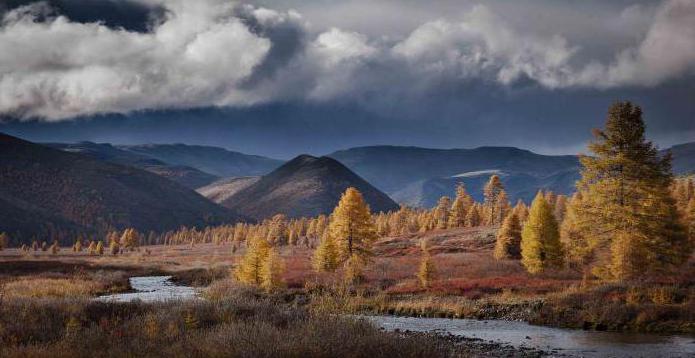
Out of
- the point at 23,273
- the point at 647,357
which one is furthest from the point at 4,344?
the point at 23,273

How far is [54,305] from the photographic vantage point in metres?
21.8

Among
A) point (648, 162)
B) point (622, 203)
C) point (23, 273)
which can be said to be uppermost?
point (648, 162)

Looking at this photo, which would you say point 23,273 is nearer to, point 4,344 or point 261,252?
point 261,252

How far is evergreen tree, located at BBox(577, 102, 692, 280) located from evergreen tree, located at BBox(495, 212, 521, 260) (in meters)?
31.0

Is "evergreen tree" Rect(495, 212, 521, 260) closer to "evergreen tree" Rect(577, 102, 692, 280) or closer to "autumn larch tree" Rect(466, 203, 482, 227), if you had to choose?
"evergreen tree" Rect(577, 102, 692, 280)

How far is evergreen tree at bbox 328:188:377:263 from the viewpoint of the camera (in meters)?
60.5

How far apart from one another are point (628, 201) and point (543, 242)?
17.1 m

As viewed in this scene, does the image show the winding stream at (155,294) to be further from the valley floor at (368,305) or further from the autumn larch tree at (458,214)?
the autumn larch tree at (458,214)

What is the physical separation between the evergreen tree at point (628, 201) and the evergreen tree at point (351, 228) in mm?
Result: 26193

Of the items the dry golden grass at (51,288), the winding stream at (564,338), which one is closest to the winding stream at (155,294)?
the dry golden grass at (51,288)

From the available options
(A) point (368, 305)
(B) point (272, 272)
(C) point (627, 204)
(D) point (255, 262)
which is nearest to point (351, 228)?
(D) point (255, 262)

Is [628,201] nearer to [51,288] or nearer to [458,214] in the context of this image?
[51,288]

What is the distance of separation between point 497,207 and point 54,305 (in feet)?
347

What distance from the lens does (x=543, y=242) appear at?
54062mm
